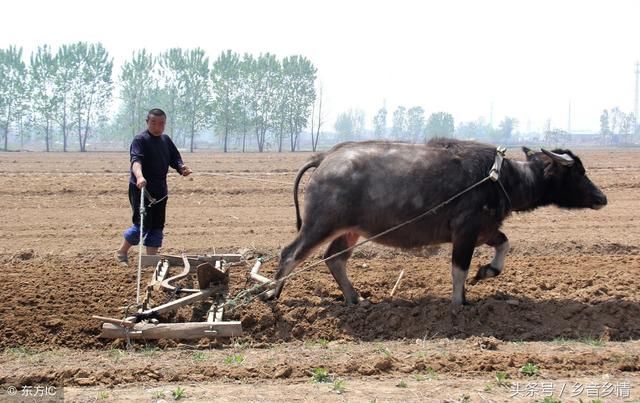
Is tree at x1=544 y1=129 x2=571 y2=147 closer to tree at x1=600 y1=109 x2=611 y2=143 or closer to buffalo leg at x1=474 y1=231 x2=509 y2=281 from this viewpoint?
tree at x1=600 y1=109 x2=611 y2=143

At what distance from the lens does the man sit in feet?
31.6

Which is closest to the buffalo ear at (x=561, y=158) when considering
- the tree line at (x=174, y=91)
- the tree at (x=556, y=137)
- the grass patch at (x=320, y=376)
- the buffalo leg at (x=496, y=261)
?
the buffalo leg at (x=496, y=261)

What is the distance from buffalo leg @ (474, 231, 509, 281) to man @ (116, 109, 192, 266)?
3.83 meters

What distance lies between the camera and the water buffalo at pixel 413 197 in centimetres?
878

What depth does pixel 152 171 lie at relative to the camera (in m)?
9.75

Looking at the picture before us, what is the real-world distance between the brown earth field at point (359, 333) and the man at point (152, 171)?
0.62m

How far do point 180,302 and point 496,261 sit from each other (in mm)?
3725

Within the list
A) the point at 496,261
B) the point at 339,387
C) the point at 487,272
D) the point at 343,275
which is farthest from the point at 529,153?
the point at 339,387

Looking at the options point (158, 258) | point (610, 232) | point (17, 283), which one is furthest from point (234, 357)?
point (610, 232)

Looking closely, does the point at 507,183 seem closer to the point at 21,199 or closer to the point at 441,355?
the point at 441,355

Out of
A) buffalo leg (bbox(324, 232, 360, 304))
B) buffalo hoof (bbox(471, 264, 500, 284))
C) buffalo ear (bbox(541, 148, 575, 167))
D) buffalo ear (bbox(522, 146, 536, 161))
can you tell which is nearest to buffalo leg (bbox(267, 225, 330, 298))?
buffalo leg (bbox(324, 232, 360, 304))

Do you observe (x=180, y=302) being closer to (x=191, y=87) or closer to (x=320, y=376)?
(x=320, y=376)

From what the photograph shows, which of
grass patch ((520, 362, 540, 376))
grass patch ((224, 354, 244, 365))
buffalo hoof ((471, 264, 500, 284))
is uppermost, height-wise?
buffalo hoof ((471, 264, 500, 284))

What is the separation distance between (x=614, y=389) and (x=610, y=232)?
936 cm
